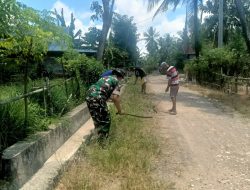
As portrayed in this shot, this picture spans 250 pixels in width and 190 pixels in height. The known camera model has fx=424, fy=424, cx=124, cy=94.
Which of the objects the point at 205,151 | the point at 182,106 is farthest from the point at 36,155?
the point at 182,106

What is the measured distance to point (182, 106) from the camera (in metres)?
15.7

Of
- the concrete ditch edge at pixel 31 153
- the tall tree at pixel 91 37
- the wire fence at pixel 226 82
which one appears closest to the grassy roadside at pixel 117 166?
the concrete ditch edge at pixel 31 153

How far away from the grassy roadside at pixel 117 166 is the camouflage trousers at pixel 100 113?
24cm

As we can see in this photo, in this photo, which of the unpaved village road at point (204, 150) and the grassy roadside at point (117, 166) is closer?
the grassy roadside at point (117, 166)

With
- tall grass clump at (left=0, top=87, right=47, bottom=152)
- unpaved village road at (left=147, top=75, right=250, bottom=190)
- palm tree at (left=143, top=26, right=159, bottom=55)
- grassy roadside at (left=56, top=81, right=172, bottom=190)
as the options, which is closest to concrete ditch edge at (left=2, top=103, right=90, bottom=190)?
tall grass clump at (left=0, top=87, right=47, bottom=152)

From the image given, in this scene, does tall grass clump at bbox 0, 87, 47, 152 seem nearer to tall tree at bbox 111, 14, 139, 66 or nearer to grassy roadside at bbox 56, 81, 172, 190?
grassy roadside at bbox 56, 81, 172, 190

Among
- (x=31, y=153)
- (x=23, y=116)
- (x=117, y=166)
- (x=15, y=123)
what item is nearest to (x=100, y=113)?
(x=117, y=166)

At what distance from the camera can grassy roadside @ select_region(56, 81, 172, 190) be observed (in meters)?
5.61

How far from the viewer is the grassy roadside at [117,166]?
18.4 ft

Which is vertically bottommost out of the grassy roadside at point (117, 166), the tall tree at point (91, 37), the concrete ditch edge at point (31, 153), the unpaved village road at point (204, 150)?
the unpaved village road at point (204, 150)

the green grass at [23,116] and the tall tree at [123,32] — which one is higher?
the tall tree at [123,32]

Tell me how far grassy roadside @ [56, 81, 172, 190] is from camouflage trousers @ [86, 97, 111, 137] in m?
0.24

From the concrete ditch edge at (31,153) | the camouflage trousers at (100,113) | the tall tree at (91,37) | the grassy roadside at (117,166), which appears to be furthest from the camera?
the tall tree at (91,37)

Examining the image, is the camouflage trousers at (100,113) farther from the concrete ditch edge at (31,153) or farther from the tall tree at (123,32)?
the tall tree at (123,32)
